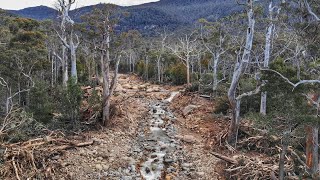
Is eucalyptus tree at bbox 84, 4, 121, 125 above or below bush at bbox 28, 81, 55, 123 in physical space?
above

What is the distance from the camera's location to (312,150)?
26.5 feet

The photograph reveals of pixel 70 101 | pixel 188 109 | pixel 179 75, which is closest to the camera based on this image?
pixel 70 101

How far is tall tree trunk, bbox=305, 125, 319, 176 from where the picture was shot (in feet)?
25.6

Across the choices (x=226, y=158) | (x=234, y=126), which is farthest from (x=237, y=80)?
(x=226, y=158)

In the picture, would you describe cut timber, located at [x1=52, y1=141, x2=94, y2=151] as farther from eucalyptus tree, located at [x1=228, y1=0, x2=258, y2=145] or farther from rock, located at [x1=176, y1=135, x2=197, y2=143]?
eucalyptus tree, located at [x1=228, y1=0, x2=258, y2=145]

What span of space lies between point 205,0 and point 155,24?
4658 cm

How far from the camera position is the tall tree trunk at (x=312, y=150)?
7.80m

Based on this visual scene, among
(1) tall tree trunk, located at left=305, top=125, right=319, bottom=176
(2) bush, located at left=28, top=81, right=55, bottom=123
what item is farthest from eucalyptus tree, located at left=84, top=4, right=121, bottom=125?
(1) tall tree trunk, located at left=305, top=125, right=319, bottom=176

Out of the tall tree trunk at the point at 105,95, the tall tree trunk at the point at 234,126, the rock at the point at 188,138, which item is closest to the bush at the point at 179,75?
the rock at the point at 188,138

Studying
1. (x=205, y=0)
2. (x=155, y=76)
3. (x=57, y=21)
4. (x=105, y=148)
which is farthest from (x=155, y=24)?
(x=105, y=148)

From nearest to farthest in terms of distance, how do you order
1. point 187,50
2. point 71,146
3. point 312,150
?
point 312,150 → point 71,146 → point 187,50

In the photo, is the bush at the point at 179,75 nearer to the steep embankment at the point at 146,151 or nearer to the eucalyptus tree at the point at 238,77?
the steep embankment at the point at 146,151

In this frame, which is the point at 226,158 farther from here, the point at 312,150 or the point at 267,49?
the point at 267,49

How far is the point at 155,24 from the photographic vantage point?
6235 inches
